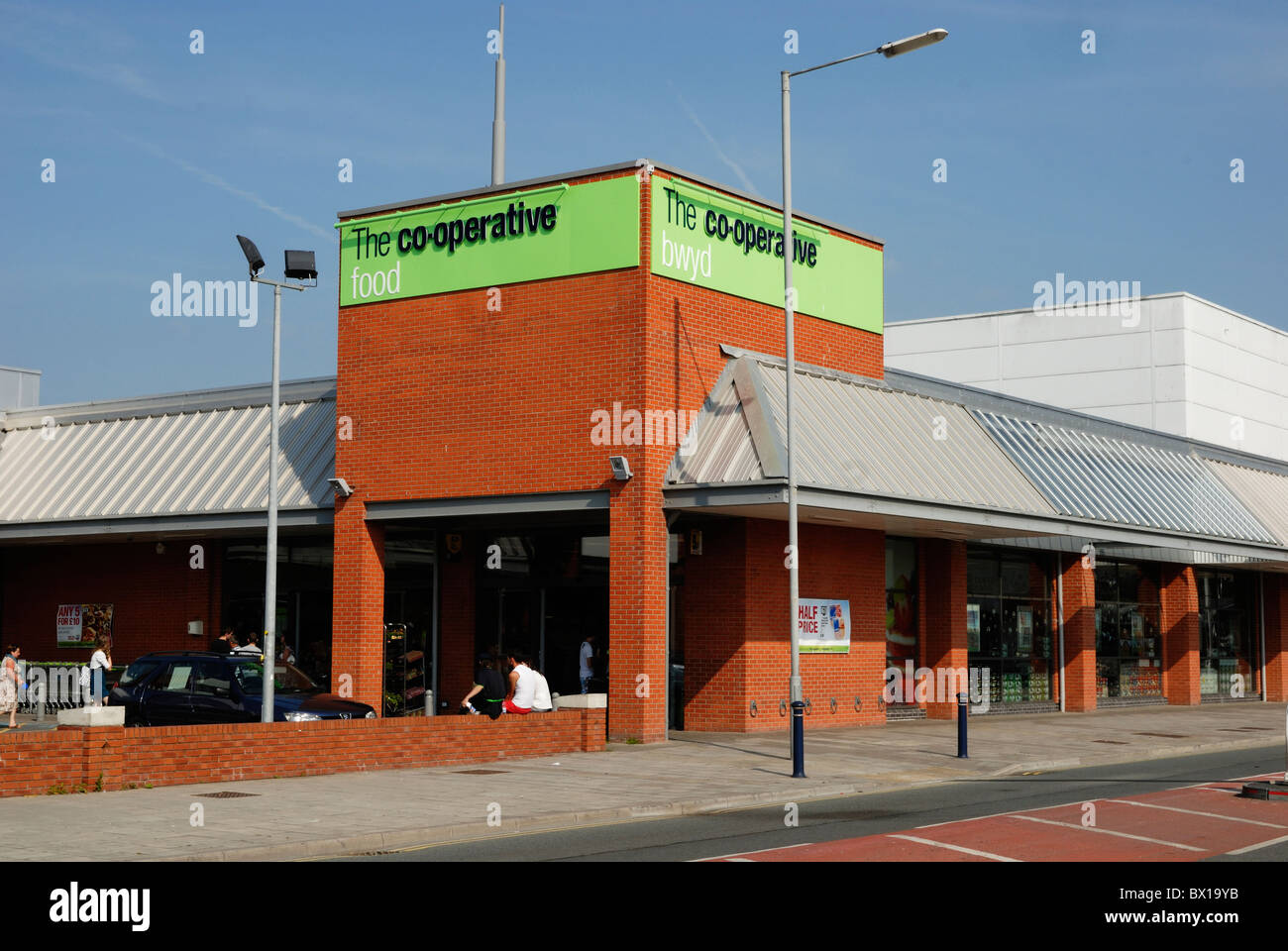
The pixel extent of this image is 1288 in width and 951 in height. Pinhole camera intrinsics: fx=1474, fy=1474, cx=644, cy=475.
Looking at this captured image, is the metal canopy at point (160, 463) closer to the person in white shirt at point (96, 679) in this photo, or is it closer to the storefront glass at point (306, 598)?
the storefront glass at point (306, 598)

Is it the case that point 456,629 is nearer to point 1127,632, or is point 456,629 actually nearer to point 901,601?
point 901,601

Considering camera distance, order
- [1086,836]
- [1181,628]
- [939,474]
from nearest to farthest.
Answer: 1. [1086,836]
2. [939,474]
3. [1181,628]

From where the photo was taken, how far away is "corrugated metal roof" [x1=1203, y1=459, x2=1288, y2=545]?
3819 cm

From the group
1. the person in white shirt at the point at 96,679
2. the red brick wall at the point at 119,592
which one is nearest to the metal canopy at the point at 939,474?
the person in white shirt at the point at 96,679

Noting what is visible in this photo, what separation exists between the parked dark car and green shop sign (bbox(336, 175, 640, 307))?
25.0ft

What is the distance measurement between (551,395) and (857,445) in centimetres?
522

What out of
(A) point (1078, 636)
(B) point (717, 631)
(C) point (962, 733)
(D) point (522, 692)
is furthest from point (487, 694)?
(A) point (1078, 636)

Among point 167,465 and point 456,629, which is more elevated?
point 167,465

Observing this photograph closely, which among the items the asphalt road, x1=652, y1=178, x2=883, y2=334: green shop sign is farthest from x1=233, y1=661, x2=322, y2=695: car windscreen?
the asphalt road

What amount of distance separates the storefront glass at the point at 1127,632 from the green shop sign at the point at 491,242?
1883 cm

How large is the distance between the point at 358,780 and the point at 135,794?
8.95 feet

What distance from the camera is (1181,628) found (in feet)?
127

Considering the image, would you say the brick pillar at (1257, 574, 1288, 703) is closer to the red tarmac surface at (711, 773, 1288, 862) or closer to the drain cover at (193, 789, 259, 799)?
the red tarmac surface at (711, 773, 1288, 862)
